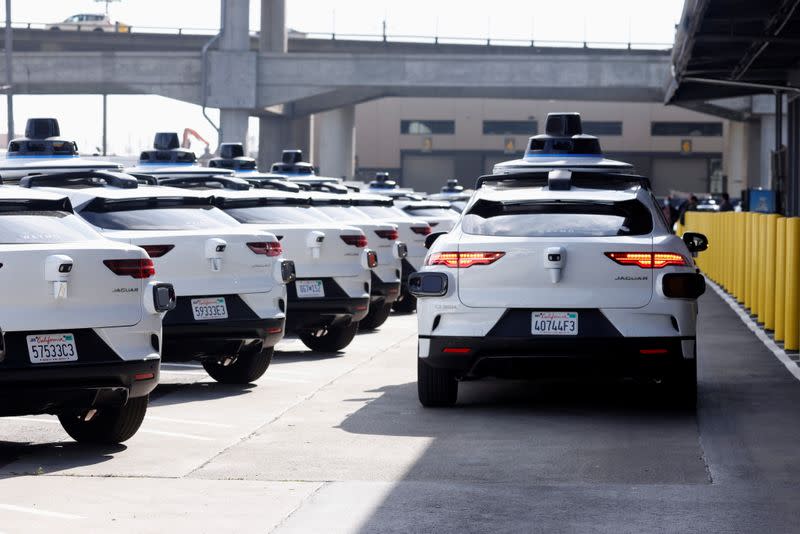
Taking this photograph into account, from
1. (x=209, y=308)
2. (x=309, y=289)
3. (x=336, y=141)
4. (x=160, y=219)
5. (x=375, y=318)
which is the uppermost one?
(x=336, y=141)

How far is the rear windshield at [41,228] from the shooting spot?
9078 millimetres

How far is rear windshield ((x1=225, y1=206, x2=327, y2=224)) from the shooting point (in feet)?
50.6

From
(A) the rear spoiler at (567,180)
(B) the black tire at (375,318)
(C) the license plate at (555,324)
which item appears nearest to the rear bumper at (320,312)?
(B) the black tire at (375,318)

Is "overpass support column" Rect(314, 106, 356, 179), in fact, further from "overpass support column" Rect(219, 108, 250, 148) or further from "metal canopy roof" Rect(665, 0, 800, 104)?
"metal canopy roof" Rect(665, 0, 800, 104)

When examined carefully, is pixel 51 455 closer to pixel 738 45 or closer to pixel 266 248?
pixel 266 248

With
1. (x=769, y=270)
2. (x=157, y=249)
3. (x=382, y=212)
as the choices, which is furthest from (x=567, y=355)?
(x=382, y=212)

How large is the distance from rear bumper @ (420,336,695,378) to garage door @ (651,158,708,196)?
9696 centimetres

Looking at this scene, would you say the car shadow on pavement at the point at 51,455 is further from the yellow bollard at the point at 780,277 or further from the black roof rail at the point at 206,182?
the yellow bollard at the point at 780,277

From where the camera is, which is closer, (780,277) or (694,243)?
(694,243)

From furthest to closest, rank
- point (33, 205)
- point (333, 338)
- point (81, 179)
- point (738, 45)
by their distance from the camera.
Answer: point (738, 45)
point (333, 338)
point (81, 179)
point (33, 205)

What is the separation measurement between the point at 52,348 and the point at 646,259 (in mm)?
3981

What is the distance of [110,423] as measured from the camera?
9.74m

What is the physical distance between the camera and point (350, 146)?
6669 centimetres

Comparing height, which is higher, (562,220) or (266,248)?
(562,220)
